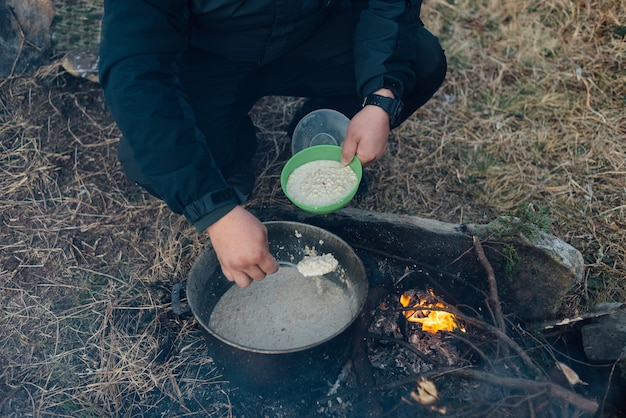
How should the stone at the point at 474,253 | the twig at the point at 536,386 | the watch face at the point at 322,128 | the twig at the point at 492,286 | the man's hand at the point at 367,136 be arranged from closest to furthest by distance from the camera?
the twig at the point at 536,386, the twig at the point at 492,286, the man's hand at the point at 367,136, the stone at the point at 474,253, the watch face at the point at 322,128

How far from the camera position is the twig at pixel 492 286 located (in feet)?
6.78

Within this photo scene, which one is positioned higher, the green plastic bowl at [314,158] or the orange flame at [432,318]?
the green plastic bowl at [314,158]

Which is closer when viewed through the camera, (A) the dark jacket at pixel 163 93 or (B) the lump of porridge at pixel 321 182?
(A) the dark jacket at pixel 163 93

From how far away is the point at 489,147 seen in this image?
3.34 m

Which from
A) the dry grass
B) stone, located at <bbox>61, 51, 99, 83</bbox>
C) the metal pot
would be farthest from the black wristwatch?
stone, located at <bbox>61, 51, 99, 83</bbox>

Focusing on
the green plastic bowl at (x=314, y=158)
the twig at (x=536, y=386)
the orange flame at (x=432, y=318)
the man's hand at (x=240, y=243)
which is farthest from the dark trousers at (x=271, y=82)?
the twig at (x=536, y=386)

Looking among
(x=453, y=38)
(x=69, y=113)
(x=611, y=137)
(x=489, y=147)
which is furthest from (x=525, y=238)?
(x=69, y=113)

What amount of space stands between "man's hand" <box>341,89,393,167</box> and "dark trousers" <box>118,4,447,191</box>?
38cm

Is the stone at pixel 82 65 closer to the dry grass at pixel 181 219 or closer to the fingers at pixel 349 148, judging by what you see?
the dry grass at pixel 181 219

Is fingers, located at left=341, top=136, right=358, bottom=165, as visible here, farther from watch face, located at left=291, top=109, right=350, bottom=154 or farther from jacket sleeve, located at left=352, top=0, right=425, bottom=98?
watch face, located at left=291, top=109, right=350, bottom=154

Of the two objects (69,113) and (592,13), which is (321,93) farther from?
(592,13)

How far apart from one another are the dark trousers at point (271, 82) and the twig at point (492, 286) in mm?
829

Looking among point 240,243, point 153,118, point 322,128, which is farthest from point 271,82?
Answer: point 240,243

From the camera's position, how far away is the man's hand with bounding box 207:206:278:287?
5.83 ft
